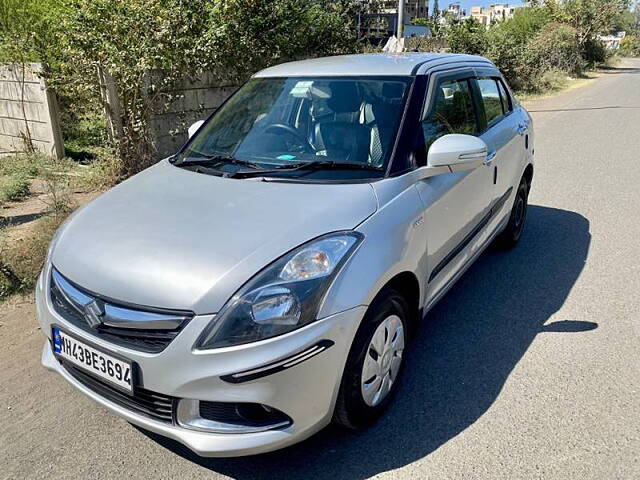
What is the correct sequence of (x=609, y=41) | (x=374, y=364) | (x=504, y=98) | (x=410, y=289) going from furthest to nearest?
1. (x=609, y=41)
2. (x=504, y=98)
3. (x=410, y=289)
4. (x=374, y=364)

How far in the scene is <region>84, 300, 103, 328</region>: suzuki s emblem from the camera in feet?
7.36

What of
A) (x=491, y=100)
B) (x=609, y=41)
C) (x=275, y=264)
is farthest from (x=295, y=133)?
(x=609, y=41)

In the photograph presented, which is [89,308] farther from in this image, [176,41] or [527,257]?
[176,41]

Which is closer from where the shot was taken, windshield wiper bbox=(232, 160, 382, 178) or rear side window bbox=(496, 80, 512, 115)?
windshield wiper bbox=(232, 160, 382, 178)

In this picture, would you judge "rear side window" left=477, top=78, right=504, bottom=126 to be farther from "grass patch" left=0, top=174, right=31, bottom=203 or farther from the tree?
the tree

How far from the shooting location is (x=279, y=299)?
2.18m

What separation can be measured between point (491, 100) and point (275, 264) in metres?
3.00

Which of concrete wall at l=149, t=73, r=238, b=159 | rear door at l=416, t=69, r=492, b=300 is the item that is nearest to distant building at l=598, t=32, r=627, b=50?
concrete wall at l=149, t=73, r=238, b=159

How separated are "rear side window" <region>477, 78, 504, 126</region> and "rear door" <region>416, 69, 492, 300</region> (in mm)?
205

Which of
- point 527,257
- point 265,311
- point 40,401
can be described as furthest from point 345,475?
point 527,257

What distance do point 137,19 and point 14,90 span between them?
2.75m

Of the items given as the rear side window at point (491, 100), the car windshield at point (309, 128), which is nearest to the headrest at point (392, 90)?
the car windshield at point (309, 128)

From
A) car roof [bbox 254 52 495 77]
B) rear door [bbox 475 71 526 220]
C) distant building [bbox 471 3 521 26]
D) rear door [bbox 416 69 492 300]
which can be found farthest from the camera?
distant building [bbox 471 3 521 26]

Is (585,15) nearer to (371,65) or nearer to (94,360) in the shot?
(371,65)
